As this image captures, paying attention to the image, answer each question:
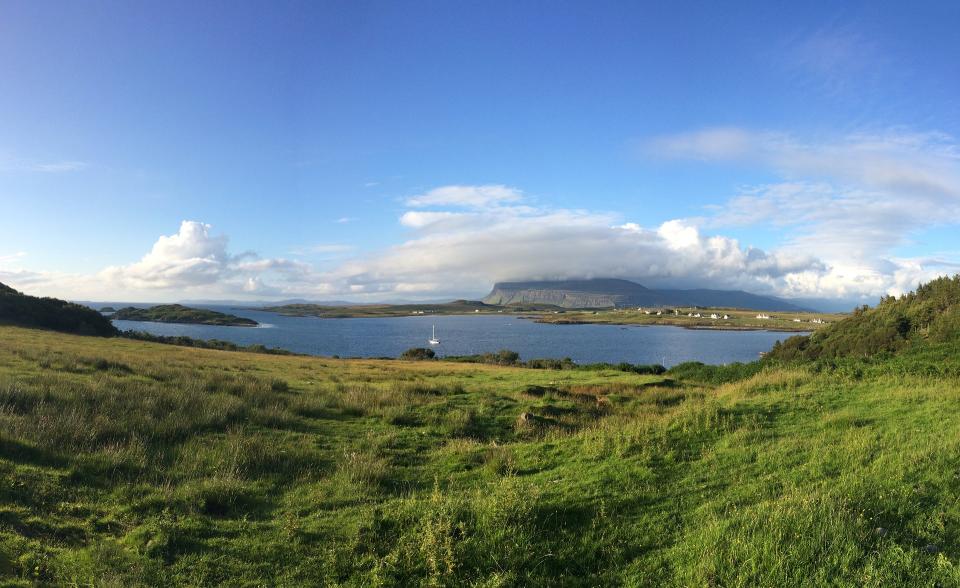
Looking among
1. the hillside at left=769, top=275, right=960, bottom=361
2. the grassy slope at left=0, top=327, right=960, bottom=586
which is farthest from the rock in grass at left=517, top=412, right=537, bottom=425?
the hillside at left=769, top=275, right=960, bottom=361

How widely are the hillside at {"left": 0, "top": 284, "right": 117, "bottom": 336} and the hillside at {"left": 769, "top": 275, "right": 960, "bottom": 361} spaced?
281 feet

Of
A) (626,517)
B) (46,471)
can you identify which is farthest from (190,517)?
(626,517)

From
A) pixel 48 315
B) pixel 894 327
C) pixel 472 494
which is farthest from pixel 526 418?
pixel 48 315

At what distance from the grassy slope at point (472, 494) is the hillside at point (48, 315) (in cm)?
6157

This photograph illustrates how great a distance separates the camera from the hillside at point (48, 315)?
62719mm

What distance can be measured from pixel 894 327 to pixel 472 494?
4698 cm

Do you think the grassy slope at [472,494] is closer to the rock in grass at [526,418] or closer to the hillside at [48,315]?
the rock in grass at [526,418]

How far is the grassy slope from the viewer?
6.73 metres

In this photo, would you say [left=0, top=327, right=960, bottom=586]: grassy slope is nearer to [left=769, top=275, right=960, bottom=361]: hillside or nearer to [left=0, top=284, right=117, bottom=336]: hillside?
[left=769, top=275, right=960, bottom=361]: hillside

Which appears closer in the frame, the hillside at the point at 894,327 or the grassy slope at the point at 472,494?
the grassy slope at the point at 472,494

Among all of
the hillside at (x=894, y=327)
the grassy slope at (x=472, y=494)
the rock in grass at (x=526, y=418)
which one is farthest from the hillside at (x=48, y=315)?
the hillside at (x=894, y=327)

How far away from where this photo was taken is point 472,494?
32.6ft

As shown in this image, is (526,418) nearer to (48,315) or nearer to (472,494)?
(472,494)

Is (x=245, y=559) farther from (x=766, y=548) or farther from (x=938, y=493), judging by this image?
(x=938, y=493)
